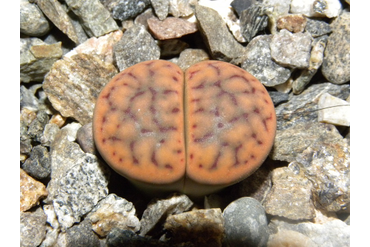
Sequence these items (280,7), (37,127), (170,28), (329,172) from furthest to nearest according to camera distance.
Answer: (280,7)
(170,28)
(37,127)
(329,172)

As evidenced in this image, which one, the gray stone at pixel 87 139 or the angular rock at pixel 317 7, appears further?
the angular rock at pixel 317 7

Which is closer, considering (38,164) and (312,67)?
(38,164)

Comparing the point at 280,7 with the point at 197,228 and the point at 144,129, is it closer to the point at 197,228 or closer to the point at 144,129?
the point at 144,129

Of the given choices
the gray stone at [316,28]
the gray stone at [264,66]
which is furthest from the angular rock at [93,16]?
the gray stone at [316,28]

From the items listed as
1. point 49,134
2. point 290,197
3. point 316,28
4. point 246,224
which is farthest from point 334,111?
point 49,134

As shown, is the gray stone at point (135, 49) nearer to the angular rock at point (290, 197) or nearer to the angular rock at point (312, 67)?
the angular rock at point (312, 67)
